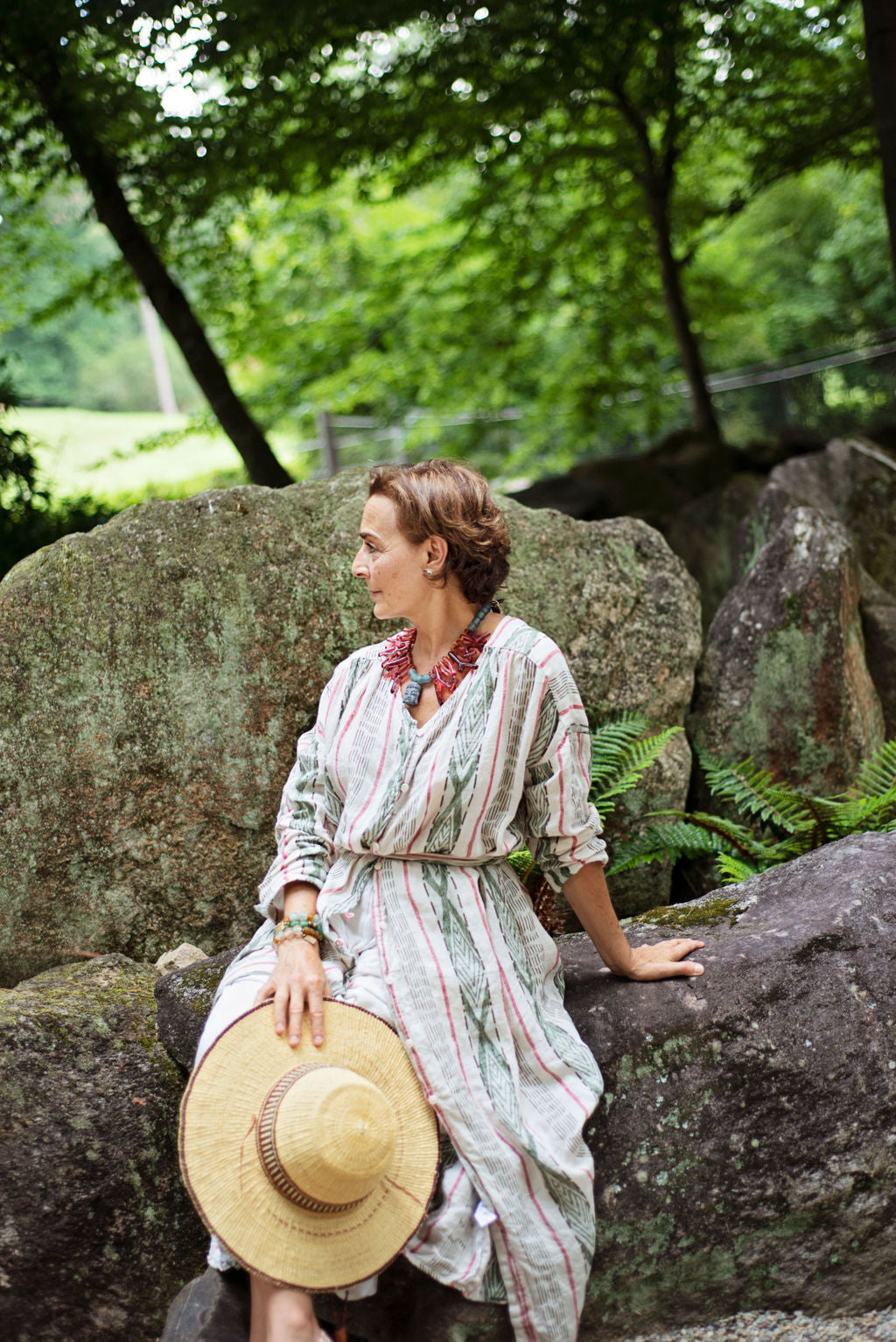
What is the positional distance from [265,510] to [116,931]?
5.11 ft

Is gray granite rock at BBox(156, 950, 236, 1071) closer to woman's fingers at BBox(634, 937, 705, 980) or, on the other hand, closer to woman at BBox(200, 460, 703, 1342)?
woman at BBox(200, 460, 703, 1342)

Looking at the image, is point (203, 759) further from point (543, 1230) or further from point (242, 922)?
point (543, 1230)

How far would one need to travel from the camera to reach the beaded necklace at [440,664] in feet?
8.38

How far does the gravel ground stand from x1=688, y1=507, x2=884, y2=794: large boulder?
2082 millimetres

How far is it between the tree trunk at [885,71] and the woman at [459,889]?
498 centimetres

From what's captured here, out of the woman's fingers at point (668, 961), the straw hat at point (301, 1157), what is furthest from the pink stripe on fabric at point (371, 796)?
the woman's fingers at point (668, 961)

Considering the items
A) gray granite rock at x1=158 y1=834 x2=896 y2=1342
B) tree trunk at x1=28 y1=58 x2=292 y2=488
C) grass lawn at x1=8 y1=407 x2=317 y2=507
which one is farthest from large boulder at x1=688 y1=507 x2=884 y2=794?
grass lawn at x1=8 y1=407 x2=317 y2=507

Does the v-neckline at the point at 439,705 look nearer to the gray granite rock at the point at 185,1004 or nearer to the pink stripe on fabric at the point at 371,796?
the pink stripe on fabric at the point at 371,796

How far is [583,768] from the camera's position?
2607 mm

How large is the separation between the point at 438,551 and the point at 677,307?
7.92 m

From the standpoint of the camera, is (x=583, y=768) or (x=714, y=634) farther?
(x=714, y=634)

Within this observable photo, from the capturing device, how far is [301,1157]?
6.38ft

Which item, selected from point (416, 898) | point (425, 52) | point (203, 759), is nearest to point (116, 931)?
point (203, 759)

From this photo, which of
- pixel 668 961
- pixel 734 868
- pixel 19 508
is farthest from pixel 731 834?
pixel 19 508
